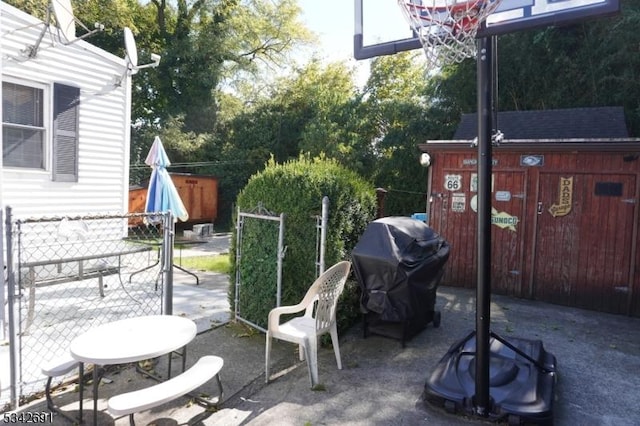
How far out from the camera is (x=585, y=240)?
20.6 ft

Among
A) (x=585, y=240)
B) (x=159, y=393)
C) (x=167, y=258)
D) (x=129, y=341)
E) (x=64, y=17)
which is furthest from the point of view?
(x=585, y=240)

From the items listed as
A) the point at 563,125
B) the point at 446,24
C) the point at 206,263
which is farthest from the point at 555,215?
the point at 206,263

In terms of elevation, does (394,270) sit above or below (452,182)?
below

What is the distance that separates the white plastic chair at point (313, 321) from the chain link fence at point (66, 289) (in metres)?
1.10

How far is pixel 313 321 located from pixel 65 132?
4.94 meters

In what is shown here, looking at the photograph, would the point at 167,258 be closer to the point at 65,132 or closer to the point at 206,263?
the point at 65,132

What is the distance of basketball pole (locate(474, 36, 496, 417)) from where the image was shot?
9.59 feet

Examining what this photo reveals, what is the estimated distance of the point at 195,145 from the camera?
1756cm

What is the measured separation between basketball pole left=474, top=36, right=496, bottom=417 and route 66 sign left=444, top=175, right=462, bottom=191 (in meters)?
4.39

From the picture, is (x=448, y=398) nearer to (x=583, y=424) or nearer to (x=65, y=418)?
(x=583, y=424)

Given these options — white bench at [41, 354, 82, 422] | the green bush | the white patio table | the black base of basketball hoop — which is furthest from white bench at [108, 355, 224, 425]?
the black base of basketball hoop

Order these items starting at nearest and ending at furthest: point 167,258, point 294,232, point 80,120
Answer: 1. point 167,258
2. point 294,232
3. point 80,120

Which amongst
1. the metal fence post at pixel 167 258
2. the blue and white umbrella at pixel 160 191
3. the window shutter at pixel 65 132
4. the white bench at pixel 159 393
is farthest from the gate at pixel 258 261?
the window shutter at pixel 65 132

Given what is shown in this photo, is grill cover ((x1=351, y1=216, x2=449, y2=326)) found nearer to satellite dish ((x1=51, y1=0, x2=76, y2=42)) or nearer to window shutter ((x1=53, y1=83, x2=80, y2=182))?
window shutter ((x1=53, y1=83, x2=80, y2=182))
